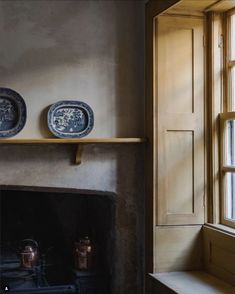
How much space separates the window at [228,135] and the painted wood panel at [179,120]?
5.8 inches

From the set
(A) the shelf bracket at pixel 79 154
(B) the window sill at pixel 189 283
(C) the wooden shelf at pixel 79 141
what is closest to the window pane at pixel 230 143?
(C) the wooden shelf at pixel 79 141

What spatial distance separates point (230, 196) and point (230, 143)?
1.14ft

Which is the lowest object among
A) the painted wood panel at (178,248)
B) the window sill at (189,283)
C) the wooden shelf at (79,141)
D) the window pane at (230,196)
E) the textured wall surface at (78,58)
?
the window sill at (189,283)

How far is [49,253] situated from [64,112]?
1154 mm

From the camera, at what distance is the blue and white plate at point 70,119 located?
10.3ft

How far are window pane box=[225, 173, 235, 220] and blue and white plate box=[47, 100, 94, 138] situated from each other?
0.97 metres

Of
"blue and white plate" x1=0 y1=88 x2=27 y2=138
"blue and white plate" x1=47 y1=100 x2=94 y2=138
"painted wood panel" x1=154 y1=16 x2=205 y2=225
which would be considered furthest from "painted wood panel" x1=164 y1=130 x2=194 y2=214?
"blue and white plate" x1=0 y1=88 x2=27 y2=138

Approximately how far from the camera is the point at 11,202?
11.8 feet

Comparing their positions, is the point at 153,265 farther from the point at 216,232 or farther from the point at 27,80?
the point at 27,80

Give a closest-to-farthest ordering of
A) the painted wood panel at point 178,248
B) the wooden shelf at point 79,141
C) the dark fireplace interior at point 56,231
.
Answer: the wooden shelf at point 79,141 → the painted wood panel at point 178,248 → the dark fireplace interior at point 56,231

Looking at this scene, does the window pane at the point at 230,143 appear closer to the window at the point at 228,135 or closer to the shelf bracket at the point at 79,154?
the window at the point at 228,135

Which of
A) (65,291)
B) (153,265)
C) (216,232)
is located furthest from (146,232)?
(65,291)

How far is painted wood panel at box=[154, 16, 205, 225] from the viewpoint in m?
3.20

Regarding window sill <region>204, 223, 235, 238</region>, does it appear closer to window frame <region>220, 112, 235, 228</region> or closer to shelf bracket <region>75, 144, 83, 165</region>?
window frame <region>220, 112, 235, 228</region>
